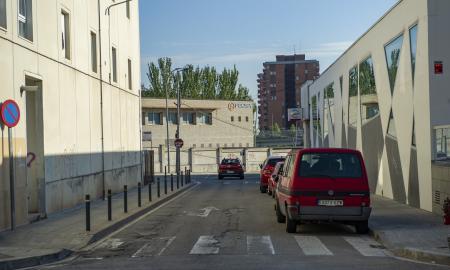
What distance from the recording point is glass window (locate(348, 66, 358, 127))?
28430mm

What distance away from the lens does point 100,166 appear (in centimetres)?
2430

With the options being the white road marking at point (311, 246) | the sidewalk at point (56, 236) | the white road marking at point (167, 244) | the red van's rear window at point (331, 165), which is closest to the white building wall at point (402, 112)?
the red van's rear window at point (331, 165)

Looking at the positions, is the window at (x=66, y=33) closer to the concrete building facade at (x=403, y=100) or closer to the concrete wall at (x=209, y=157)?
the concrete building facade at (x=403, y=100)

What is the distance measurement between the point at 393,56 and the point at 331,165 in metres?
8.61

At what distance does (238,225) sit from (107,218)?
11.9ft

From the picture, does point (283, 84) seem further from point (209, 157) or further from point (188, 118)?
point (209, 157)

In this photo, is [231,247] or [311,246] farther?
[311,246]

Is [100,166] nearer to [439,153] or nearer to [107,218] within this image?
[107,218]

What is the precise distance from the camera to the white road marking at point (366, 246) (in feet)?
36.2

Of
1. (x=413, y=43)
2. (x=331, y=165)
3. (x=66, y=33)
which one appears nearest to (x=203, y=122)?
(x=66, y=33)

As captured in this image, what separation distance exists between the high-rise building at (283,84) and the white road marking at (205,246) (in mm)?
137512

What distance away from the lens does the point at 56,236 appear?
13.3m

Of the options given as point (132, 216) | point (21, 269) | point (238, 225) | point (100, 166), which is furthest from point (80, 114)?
point (21, 269)

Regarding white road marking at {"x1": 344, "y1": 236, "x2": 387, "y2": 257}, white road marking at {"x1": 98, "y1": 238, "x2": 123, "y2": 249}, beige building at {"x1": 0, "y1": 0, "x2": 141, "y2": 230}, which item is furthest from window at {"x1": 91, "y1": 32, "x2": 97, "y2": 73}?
white road marking at {"x1": 344, "y1": 236, "x2": 387, "y2": 257}
